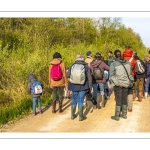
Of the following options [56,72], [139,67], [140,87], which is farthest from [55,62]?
[140,87]

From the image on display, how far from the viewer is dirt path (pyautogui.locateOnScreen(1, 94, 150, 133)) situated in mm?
6359

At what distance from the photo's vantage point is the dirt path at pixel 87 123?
6.36m

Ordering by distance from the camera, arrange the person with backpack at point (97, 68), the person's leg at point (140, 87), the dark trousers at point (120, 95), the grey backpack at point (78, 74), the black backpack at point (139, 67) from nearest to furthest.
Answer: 1. the grey backpack at point (78, 74)
2. the dark trousers at point (120, 95)
3. the person with backpack at point (97, 68)
4. the black backpack at point (139, 67)
5. the person's leg at point (140, 87)

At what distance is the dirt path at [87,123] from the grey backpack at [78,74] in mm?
1121

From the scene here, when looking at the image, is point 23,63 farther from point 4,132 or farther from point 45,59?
point 4,132

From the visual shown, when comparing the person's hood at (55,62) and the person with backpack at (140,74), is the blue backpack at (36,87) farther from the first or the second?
the person with backpack at (140,74)

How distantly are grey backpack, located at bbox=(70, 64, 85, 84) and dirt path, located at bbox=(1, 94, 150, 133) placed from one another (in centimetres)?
112

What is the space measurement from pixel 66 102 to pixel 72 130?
3.43 meters

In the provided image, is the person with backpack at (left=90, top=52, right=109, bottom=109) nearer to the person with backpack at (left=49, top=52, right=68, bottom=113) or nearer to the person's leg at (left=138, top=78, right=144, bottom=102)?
the person with backpack at (left=49, top=52, right=68, bottom=113)

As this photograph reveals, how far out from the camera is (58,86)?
308 inches

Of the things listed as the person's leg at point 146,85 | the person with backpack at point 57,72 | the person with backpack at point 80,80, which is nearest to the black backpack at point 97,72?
the person with backpack at point 57,72

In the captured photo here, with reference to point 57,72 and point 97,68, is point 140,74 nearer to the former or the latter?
point 97,68
